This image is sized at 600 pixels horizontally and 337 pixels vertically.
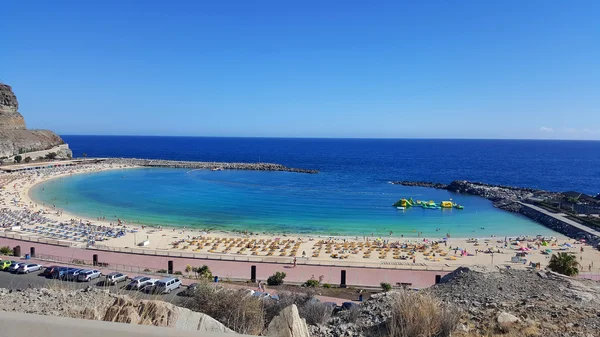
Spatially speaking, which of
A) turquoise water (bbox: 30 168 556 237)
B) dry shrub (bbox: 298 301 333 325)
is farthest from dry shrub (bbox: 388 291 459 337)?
turquoise water (bbox: 30 168 556 237)

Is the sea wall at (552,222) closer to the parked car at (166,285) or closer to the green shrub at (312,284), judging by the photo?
the green shrub at (312,284)

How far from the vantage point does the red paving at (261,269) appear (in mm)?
20812

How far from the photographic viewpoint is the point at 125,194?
5125cm

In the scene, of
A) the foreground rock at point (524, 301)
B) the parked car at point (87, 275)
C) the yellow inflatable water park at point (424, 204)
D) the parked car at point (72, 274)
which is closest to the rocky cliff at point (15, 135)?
the yellow inflatable water park at point (424, 204)

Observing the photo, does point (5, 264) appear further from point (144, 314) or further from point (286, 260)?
point (144, 314)

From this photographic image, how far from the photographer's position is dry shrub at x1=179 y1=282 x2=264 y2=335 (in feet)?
26.4

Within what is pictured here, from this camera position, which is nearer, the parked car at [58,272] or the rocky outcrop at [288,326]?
the rocky outcrop at [288,326]

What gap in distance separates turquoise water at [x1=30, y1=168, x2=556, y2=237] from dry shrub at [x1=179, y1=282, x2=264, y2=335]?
A: 82.7 feet

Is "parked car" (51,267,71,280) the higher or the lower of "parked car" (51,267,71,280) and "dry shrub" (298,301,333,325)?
the lower

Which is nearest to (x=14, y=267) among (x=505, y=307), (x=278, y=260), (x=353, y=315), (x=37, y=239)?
(x=37, y=239)

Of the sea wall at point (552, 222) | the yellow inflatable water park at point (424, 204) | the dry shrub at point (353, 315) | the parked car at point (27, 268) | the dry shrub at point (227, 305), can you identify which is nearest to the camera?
the dry shrub at point (227, 305)

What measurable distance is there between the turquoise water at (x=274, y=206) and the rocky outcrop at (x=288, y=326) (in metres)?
29.5

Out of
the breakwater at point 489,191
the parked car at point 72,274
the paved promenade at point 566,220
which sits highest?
the parked car at point 72,274

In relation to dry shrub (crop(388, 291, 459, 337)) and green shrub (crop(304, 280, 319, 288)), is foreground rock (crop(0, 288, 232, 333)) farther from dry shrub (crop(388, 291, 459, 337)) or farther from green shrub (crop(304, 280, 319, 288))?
green shrub (crop(304, 280, 319, 288))
